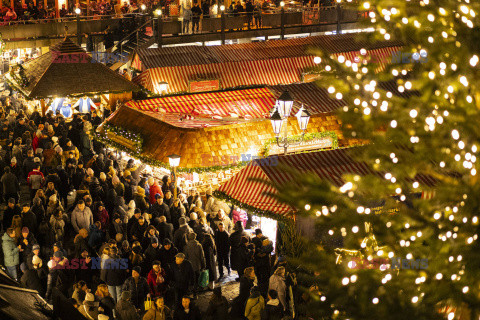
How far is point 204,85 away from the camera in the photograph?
22.3 meters

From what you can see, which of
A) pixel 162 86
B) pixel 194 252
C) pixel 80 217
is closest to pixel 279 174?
pixel 194 252

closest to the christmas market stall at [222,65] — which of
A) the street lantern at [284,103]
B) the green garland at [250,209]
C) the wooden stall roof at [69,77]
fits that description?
the wooden stall roof at [69,77]

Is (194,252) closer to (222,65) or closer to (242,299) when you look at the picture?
(242,299)

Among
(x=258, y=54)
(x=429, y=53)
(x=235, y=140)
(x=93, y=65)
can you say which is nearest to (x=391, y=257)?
(x=429, y=53)

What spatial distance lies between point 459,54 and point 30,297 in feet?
13.4

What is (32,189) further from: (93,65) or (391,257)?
(391,257)

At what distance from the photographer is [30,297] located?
6.45m

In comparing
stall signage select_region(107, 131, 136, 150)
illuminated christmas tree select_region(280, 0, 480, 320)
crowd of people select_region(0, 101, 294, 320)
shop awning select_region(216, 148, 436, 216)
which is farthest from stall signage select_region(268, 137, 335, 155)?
illuminated christmas tree select_region(280, 0, 480, 320)

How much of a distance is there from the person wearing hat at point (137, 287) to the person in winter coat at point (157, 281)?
0.24 m

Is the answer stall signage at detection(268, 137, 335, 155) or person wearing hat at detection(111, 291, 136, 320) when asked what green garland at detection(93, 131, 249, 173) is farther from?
person wearing hat at detection(111, 291, 136, 320)

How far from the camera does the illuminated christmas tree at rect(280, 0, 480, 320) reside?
5.26m

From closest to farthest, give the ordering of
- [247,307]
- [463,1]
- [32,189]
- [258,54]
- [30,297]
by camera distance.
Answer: [463,1], [30,297], [247,307], [32,189], [258,54]

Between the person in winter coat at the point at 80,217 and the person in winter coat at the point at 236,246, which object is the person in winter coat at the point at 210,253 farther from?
the person in winter coat at the point at 80,217

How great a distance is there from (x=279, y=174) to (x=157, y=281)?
10.4 feet
